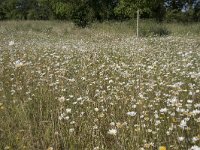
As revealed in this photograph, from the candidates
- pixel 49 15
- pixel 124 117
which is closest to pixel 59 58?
pixel 124 117

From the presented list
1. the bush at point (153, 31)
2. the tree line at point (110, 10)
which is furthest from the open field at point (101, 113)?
the tree line at point (110, 10)

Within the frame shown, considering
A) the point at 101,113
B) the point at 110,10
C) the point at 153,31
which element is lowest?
the point at 110,10

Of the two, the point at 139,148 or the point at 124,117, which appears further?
the point at 124,117

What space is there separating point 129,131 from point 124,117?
501 millimetres

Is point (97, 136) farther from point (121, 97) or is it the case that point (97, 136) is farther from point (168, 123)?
point (121, 97)

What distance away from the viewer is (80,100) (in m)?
4.30

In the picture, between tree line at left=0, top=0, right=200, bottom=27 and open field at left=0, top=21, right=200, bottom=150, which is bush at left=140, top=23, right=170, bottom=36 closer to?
tree line at left=0, top=0, right=200, bottom=27

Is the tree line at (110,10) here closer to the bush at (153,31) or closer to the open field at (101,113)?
the bush at (153,31)

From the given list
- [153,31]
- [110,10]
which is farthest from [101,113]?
[110,10]

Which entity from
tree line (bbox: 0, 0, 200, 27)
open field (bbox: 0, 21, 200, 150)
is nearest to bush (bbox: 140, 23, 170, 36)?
tree line (bbox: 0, 0, 200, 27)

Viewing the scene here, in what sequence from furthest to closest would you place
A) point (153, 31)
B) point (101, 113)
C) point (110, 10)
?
point (110, 10)
point (153, 31)
point (101, 113)

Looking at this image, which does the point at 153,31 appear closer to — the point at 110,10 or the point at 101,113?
the point at 101,113

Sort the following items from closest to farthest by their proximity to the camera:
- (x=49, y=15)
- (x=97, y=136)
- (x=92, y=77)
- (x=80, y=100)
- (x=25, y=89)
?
(x=97, y=136) < (x=80, y=100) < (x=25, y=89) < (x=92, y=77) < (x=49, y=15)

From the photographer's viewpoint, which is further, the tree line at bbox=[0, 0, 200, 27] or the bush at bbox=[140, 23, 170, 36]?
the tree line at bbox=[0, 0, 200, 27]
